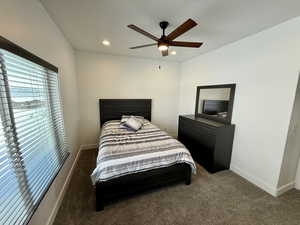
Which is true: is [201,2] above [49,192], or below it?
above

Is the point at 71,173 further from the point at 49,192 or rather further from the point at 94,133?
the point at 94,133

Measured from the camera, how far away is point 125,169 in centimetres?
180

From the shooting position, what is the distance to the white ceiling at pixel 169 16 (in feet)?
5.00

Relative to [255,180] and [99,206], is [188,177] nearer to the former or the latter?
[255,180]

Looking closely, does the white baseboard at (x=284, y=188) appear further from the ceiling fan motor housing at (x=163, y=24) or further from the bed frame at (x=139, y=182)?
the ceiling fan motor housing at (x=163, y=24)

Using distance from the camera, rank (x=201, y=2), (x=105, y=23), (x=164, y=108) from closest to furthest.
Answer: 1. (x=201, y=2)
2. (x=105, y=23)
3. (x=164, y=108)

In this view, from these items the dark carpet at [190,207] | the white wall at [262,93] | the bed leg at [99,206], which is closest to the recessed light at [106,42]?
the white wall at [262,93]

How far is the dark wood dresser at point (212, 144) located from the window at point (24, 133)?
256 cm

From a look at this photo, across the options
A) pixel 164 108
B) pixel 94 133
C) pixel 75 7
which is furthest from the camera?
pixel 164 108

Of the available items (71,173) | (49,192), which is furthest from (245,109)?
(71,173)

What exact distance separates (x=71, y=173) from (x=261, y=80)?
3652mm

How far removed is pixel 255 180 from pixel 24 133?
10.7ft

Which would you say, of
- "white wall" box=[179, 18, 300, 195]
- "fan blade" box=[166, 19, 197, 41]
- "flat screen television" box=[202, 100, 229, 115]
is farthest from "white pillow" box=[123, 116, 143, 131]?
"white wall" box=[179, 18, 300, 195]

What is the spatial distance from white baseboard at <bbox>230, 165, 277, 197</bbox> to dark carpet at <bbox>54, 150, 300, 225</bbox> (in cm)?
9
